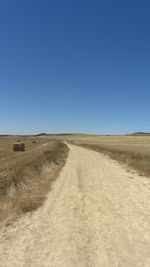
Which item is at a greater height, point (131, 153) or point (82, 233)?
point (131, 153)

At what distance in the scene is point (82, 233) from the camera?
6395 millimetres

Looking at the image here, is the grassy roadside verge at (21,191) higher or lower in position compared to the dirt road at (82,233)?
higher

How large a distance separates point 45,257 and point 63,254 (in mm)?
407

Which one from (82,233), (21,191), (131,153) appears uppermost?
(131,153)

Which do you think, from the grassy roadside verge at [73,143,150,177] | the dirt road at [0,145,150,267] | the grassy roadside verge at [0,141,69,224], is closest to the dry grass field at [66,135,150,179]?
the grassy roadside verge at [73,143,150,177]

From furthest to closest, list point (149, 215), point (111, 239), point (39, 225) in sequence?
point (149, 215), point (39, 225), point (111, 239)

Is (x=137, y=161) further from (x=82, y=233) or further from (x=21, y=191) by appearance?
(x=82, y=233)

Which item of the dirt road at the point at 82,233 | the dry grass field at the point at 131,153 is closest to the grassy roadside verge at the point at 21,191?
the dirt road at the point at 82,233

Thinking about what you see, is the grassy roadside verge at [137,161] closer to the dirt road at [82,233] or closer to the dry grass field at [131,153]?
the dry grass field at [131,153]

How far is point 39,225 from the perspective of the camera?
7035mm

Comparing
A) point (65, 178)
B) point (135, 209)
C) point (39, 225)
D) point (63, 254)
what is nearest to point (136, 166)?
point (65, 178)

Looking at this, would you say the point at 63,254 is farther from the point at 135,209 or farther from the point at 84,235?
the point at 135,209

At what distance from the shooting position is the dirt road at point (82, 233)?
501 cm

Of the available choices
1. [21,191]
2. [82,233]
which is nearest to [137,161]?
[21,191]
